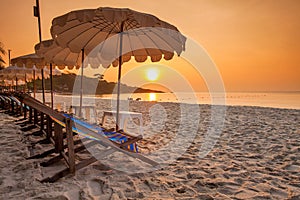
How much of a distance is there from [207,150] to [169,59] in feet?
6.97

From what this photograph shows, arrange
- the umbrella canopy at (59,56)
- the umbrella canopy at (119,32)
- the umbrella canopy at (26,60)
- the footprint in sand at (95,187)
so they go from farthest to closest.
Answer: the umbrella canopy at (26,60), the umbrella canopy at (59,56), the umbrella canopy at (119,32), the footprint in sand at (95,187)

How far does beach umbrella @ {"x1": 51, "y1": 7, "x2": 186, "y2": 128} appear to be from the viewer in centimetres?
232

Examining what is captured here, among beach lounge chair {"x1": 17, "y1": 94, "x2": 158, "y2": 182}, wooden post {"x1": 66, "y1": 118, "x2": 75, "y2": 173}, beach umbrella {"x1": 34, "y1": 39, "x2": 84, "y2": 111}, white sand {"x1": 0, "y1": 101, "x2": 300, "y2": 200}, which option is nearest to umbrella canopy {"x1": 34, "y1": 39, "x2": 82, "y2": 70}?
beach umbrella {"x1": 34, "y1": 39, "x2": 84, "y2": 111}

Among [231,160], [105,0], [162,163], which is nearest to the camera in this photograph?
[162,163]

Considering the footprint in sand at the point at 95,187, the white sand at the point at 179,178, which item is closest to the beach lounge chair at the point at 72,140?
the white sand at the point at 179,178

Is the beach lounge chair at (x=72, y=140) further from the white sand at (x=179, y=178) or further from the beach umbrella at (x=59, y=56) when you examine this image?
the beach umbrella at (x=59, y=56)

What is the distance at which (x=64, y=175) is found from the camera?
8.00 feet

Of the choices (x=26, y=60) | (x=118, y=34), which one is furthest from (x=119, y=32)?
(x=26, y=60)

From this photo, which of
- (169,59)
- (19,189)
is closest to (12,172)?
(19,189)

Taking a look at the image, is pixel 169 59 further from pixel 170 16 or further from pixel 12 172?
pixel 170 16

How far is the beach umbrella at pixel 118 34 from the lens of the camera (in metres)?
2.32

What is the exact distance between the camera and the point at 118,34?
4.27m

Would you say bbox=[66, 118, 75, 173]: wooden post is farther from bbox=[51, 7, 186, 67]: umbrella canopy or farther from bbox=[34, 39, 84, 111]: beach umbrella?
bbox=[34, 39, 84, 111]: beach umbrella

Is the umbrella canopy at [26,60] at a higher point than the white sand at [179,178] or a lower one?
higher
